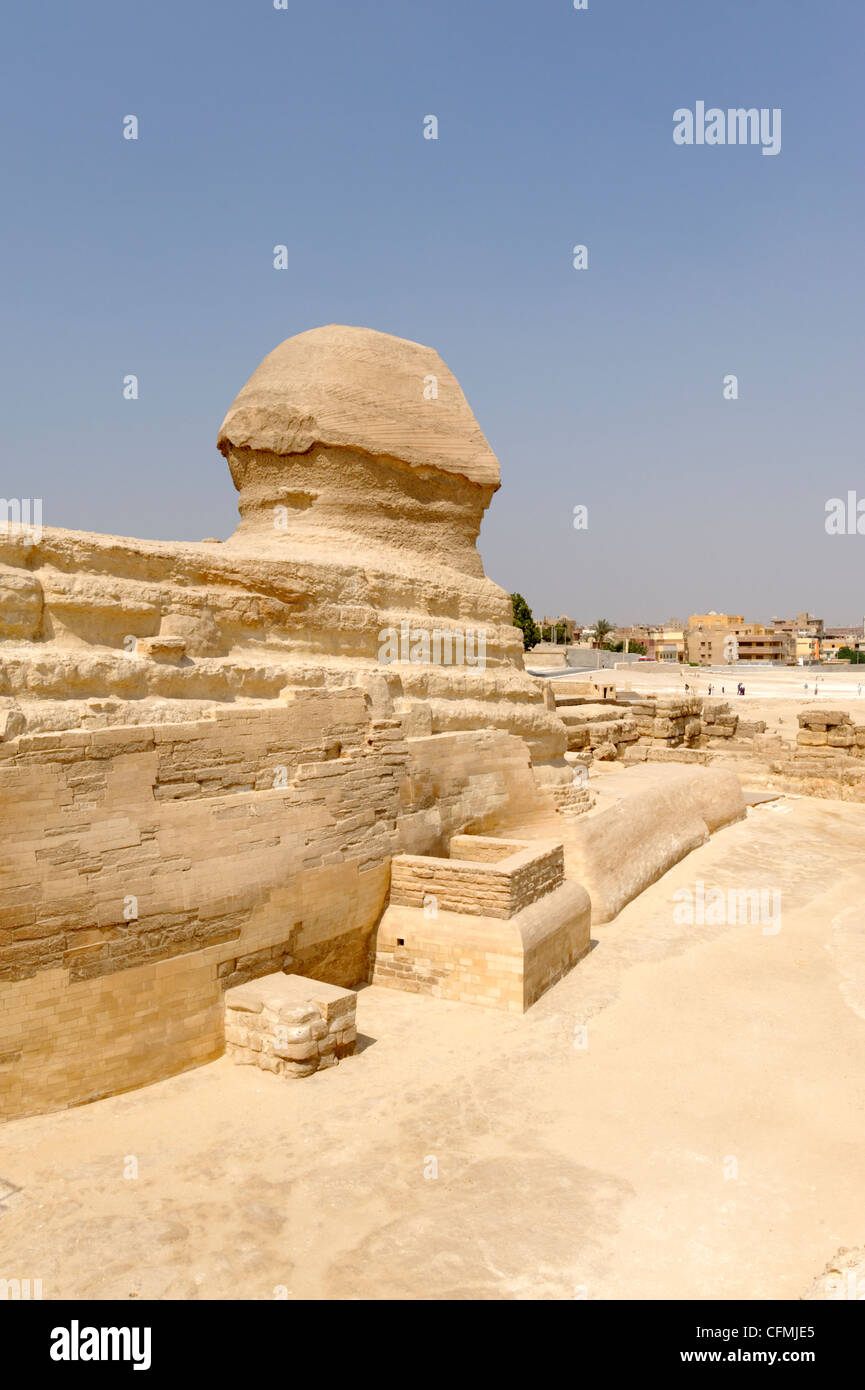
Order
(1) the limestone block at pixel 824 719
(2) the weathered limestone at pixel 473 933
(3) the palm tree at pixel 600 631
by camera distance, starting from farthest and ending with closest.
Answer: (3) the palm tree at pixel 600 631 < (1) the limestone block at pixel 824 719 < (2) the weathered limestone at pixel 473 933

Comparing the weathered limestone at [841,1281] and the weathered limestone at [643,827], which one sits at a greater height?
the weathered limestone at [643,827]

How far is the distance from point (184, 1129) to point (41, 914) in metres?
1.48

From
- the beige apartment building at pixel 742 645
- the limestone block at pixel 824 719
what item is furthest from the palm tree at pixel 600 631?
the limestone block at pixel 824 719

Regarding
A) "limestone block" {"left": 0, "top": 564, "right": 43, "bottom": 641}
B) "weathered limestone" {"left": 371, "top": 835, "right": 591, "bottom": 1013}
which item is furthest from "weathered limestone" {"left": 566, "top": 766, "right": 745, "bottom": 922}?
"limestone block" {"left": 0, "top": 564, "right": 43, "bottom": 641}

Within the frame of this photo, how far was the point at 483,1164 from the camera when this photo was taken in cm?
486

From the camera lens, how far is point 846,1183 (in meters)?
4.72

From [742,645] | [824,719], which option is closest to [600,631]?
[742,645]

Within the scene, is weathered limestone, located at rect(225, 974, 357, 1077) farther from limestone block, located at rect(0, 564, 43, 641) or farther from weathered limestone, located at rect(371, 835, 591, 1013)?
limestone block, located at rect(0, 564, 43, 641)

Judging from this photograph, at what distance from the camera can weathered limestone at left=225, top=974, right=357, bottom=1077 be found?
5627mm

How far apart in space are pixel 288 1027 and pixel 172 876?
1221 mm

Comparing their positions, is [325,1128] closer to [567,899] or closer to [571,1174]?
[571,1174]

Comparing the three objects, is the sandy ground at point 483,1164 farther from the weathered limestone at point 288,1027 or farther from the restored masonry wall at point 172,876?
the restored masonry wall at point 172,876

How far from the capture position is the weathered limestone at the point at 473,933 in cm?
688

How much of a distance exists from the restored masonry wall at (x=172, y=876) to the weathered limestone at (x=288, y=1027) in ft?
0.53
